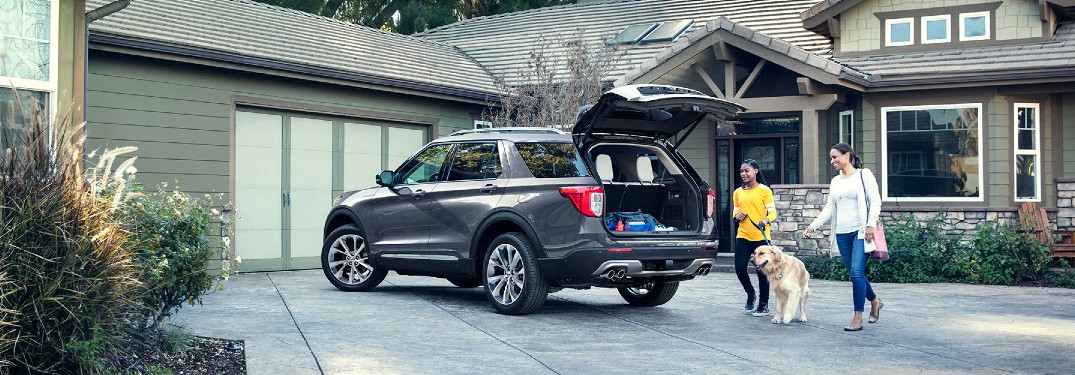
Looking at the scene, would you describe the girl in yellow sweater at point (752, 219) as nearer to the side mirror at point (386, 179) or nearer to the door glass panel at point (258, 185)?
the side mirror at point (386, 179)

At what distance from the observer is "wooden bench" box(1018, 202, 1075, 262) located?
14.5 metres

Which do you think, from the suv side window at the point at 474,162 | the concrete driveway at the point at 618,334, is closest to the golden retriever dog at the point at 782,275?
the concrete driveway at the point at 618,334

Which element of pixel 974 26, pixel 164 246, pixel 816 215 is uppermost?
pixel 974 26

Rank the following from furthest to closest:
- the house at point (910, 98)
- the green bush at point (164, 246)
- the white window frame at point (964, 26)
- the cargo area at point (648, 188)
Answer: the white window frame at point (964, 26), the house at point (910, 98), the cargo area at point (648, 188), the green bush at point (164, 246)

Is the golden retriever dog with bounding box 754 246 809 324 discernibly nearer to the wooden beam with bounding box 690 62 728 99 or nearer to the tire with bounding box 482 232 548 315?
the tire with bounding box 482 232 548 315

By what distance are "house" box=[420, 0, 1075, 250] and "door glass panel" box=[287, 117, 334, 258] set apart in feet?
15.7

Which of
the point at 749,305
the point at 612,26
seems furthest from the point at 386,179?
the point at 612,26

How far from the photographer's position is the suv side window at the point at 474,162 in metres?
10.5

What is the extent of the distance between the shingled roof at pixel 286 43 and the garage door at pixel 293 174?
2.65ft

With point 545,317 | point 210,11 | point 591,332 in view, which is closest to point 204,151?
point 210,11

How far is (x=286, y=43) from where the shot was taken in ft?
54.2

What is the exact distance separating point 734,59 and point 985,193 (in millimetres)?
4241

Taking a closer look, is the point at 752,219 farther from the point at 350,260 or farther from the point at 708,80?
the point at 708,80

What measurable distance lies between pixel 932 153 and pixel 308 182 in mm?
9444
